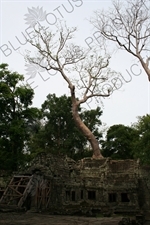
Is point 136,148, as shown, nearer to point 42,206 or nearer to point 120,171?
point 120,171

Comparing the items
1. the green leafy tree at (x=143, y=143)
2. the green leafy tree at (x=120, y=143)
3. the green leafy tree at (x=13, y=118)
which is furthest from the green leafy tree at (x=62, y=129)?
the green leafy tree at (x=13, y=118)

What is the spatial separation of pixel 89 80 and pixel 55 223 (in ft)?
53.4

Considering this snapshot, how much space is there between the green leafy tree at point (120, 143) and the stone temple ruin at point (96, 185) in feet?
54.2

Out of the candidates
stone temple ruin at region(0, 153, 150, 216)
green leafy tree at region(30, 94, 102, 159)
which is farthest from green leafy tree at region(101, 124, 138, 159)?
stone temple ruin at region(0, 153, 150, 216)

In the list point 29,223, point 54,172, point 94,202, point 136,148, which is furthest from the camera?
point 136,148

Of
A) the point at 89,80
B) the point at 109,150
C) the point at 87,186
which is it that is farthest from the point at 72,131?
the point at 87,186

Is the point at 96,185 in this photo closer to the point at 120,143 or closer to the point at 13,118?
the point at 13,118

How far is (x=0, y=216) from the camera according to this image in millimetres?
14086

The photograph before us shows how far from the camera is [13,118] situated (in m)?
26.6

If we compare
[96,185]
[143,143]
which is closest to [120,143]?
[143,143]

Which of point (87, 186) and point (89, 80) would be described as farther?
point (89, 80)

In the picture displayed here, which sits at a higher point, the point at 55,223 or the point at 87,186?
the point at 87,186

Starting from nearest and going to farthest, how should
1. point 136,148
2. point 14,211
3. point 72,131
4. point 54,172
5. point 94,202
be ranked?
point 14,211 → point 54,172 → point 94,202 → point 136,148 → point 72,131

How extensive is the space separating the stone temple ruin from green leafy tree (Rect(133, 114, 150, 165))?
1096 cm
